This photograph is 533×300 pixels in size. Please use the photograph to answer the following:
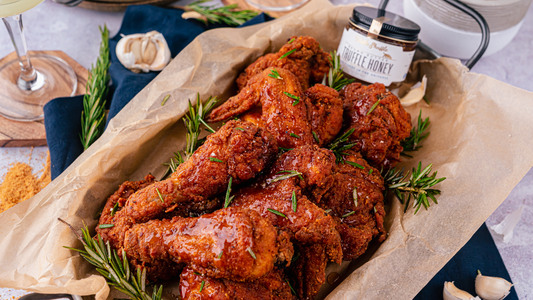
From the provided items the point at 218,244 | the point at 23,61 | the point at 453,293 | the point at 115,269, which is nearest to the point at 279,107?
the point at 218,244

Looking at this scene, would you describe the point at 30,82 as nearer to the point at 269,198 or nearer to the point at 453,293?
the point at 269,198

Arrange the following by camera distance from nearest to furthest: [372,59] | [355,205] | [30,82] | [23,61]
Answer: [355,205], [372,59], [23,61], [30,82]

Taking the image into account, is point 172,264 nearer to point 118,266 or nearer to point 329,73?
point 118,266

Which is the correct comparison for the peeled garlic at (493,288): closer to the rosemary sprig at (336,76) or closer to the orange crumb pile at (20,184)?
the rosemary sprig at (336,76)

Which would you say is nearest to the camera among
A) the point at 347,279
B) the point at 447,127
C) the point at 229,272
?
the point at 229,272

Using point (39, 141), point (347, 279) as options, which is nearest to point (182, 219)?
point (347, 279)
